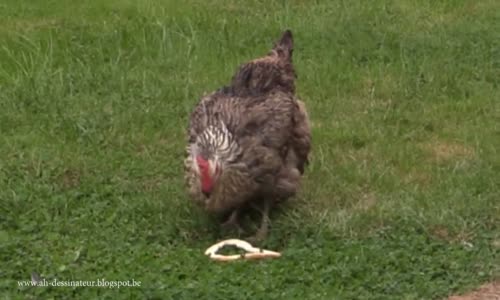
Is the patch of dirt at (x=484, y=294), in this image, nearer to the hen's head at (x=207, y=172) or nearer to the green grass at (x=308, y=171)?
the green grass at (x=308, y=171)

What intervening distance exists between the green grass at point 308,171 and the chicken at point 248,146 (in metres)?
0.23

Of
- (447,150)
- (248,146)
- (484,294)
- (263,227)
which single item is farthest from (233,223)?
(447,150)

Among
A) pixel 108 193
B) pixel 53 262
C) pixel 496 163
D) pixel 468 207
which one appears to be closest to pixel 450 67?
pixel 496 163

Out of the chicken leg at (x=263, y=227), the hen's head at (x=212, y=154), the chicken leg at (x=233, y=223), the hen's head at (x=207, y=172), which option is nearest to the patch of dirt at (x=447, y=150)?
the chicken leg at (x=263, y=227)

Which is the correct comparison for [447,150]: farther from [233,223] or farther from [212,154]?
[212,154]

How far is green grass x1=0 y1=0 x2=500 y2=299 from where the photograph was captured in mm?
6133

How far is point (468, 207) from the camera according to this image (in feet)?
22.6

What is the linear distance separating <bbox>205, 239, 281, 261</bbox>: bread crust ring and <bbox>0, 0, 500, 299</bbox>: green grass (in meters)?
0.08

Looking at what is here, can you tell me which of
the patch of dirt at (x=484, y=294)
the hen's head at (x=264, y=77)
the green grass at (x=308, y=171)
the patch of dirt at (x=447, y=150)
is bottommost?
the patch of dirt at (x=484, y=294)

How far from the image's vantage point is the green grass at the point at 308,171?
20.1 ft

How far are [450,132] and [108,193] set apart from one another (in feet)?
8.22

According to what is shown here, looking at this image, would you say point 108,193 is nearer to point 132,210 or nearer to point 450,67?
point 132,210

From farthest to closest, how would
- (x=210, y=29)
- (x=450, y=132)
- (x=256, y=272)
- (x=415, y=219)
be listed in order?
(x=210, y=29) → (x=450, y=132) → (x=415, y=219) → (x=256, y=272)

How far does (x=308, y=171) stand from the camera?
7543mm
